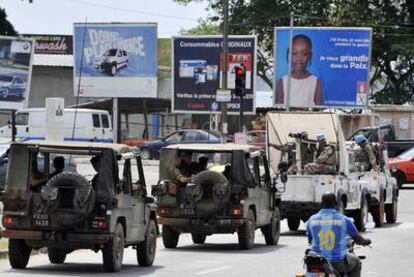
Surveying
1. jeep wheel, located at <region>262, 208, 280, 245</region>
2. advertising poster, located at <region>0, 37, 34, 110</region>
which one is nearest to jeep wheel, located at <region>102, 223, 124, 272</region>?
jeep wheel, located at <region>262, 208, 280, 245</region>

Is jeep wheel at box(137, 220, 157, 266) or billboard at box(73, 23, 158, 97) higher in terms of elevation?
billboard at box(73, 23, 158, 97)

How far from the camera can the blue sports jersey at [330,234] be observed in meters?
12.0

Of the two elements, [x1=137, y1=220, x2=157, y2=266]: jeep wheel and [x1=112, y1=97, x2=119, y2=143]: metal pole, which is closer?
[x1=137, y1=220, x2=157, y2=266]: jeep wheel

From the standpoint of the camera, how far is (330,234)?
12125mm

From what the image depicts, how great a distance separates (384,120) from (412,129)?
1.79 m

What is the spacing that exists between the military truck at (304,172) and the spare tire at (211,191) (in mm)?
3801

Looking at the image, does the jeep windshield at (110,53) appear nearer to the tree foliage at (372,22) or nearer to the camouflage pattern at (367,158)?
the tree foliage at (372,22)

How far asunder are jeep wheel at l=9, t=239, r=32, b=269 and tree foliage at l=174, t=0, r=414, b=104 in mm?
50959

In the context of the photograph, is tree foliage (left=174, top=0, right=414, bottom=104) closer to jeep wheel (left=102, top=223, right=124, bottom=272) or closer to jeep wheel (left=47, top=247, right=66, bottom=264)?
jeep wheel (left=47, top=247, right=66, bottom=264)

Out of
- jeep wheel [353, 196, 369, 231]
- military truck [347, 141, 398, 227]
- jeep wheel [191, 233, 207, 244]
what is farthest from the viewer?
military truck [347, 141, 398, 227]

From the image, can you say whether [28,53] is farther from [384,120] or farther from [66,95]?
[66,95]

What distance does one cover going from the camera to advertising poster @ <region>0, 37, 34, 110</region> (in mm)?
41062

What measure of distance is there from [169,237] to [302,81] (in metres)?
39.7

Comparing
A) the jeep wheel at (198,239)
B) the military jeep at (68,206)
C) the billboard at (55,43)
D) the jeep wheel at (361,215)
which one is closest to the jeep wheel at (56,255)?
the military jeep at (68,206)
